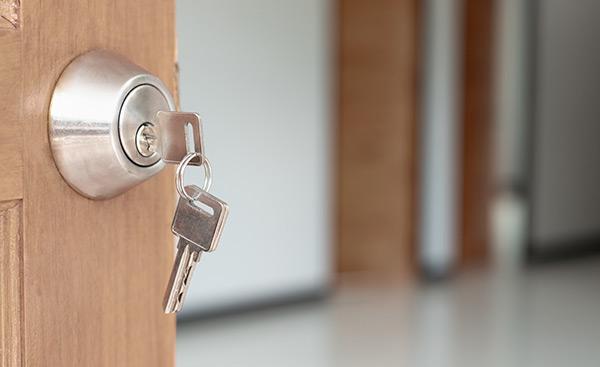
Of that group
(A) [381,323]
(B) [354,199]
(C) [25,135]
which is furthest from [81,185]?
(B) [354,199]

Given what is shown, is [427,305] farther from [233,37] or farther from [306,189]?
[233,37]

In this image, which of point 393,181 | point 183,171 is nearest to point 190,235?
point 183,171

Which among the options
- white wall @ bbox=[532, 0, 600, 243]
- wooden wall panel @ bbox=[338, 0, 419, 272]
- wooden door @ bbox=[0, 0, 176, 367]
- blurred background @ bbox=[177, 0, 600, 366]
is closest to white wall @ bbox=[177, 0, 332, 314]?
blurred background @ bbox=[177, 0, 600, 366]

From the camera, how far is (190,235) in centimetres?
43

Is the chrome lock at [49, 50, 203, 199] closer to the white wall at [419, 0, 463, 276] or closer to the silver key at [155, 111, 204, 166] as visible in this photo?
the silver key at [155, 111, 204, 166]

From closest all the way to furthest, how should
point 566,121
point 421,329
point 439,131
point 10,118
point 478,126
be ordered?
point 10,118 → point 421,329 → point 439,131 → point 566,121 → point 478,126

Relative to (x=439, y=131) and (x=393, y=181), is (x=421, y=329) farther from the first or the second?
(x=439, y=131)

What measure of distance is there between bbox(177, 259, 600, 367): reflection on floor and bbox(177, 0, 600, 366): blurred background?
0.01 m

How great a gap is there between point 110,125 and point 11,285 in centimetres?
9

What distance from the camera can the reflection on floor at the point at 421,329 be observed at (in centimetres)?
297

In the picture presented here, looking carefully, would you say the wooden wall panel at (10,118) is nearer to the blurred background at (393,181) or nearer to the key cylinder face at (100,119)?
the key cylinder face at (100,119)

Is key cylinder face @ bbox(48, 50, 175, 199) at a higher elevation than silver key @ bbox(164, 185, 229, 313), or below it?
higher

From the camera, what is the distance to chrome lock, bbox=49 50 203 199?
41cm

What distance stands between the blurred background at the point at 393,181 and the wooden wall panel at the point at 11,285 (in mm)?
2311
